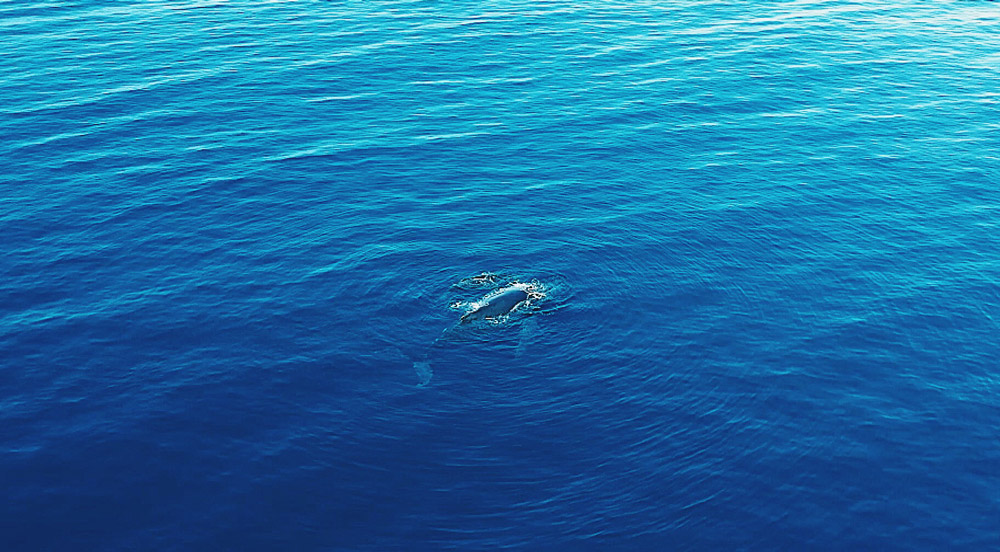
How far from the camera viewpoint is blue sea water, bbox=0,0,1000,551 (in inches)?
2275

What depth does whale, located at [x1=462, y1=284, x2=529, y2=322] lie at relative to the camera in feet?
239

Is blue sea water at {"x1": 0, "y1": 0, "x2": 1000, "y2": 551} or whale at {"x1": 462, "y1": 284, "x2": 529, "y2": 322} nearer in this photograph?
blue sea water at {"x1": 0, "y1": 0, "x2": 1000, "y2": 551}

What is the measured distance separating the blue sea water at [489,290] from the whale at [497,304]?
1.45m

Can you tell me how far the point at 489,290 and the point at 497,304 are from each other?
402cm

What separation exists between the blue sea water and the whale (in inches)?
57.0

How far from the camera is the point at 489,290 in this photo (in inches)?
3034

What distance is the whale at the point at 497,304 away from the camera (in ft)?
239

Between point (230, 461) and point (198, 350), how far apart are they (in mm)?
13309

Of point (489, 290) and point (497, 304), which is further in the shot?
point (489, 290)

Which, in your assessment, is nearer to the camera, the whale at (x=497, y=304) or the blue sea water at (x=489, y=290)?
the blue sea water at (x=489, y=290)

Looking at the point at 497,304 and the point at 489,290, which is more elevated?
the point at 497,304

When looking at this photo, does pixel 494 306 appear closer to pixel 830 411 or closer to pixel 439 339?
pixel 439 339

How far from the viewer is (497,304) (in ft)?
240

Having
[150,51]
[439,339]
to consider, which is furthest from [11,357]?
[150,51]
